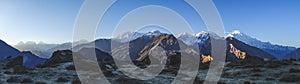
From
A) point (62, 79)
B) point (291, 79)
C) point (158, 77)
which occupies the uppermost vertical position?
point (62, 79)

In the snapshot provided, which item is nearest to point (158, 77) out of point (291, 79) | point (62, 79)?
point (62, 79)

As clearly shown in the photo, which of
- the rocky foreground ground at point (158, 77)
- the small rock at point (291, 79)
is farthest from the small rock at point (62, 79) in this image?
the small rock at point (291, 79)

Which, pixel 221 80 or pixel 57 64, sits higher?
pixel 57 64

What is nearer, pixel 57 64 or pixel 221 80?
pixel 221 80

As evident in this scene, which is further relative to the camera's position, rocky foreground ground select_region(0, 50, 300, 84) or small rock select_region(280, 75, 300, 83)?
rocky foreground ground select_region(0, 50, 300, 84)

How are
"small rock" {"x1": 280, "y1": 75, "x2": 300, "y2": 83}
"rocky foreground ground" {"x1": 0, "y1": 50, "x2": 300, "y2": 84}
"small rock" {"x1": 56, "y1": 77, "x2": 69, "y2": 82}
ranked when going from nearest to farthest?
"small rock" {"x1": 280, "y1": 75, "x2": 300, "y2": 83}
"rocky foreground ground" {"x1": 0, "y1": 50, "x2": 300, "y2": 84}
"small rock" {"x1": 56, "y1": 77, "x2": 69, "y2": 82}

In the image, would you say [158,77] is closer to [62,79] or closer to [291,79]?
[62,79]

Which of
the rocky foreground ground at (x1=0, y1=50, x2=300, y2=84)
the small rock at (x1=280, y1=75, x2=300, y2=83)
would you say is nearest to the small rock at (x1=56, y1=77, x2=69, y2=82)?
the rocky foreground ground at (x1=0, y1=50, x2=300, y2=84)

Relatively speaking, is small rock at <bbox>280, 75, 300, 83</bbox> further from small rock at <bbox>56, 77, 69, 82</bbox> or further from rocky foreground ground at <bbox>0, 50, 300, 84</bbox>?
small rock at <bbox>56, 77, 69, 82</bbox>

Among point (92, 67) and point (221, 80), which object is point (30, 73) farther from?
point (221, 80)

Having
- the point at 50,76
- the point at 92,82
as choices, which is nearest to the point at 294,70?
the point at 92,82

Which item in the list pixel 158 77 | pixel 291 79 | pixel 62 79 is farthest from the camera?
pixel 158 77
